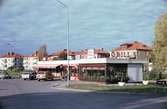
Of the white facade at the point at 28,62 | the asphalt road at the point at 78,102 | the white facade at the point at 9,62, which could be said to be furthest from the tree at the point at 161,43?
the white facade at the point at 28,62

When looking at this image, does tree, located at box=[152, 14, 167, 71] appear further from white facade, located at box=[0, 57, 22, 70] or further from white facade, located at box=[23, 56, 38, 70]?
white facade, located at box=[23, 56, 38, 70]

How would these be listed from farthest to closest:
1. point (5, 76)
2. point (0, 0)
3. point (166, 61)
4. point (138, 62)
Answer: point (5, 76) → point (138, 62) → point (166, 61) → point (0, 0)

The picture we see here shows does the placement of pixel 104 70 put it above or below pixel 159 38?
below

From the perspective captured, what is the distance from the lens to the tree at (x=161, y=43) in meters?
44.1

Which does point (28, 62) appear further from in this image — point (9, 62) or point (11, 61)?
point (11, 61)

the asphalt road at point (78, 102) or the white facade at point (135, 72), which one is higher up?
the white facade at point (135, 72)

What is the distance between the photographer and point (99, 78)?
52500mm

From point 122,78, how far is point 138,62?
4465mm

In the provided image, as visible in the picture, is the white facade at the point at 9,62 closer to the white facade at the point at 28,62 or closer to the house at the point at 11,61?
the house at the point at 11,61

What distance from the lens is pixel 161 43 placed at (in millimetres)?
45500

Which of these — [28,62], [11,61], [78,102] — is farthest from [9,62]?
[78,102]

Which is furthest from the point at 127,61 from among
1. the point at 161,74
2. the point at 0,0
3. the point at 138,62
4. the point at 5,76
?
the point at 0,0

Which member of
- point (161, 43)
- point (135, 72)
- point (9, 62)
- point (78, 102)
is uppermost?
point (9, 62)

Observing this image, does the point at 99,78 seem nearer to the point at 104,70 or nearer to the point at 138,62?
the point at 104,70
